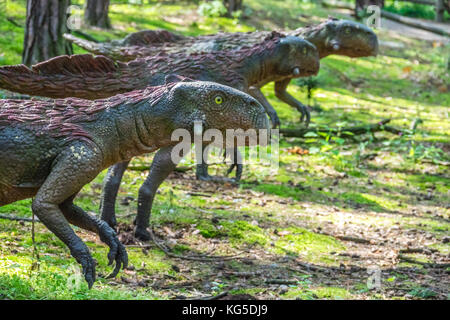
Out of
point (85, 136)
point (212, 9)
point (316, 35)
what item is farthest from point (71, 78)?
point (212, 9)

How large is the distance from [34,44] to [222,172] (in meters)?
3.28

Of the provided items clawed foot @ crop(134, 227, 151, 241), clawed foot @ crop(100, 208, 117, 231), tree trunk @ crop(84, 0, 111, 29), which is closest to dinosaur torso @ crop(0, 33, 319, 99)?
clawed foot @ crop(100, 208, 117, 231)

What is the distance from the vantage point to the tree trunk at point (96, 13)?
47.1 ft

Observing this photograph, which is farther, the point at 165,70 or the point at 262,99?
the point at 262,99

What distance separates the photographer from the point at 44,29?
961cm

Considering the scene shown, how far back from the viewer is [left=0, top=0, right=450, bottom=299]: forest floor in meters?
5.47

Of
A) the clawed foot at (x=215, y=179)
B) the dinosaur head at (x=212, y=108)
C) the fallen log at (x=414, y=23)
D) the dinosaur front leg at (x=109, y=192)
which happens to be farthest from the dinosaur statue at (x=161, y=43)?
the fallen log at (x=414, y=23)

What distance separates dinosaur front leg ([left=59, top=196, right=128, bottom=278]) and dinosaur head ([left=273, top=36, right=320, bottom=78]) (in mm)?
3784

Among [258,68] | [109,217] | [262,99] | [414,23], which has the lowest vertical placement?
[109,217]

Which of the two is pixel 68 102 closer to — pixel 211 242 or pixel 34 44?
pixel 211 242

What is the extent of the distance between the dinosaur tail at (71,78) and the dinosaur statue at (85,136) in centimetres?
94

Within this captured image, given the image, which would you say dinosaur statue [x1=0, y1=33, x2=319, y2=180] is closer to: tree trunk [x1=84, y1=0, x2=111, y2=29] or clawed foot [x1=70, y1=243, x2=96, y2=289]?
clawed foot [x1=70, y1=243, x2=96, y2=289]

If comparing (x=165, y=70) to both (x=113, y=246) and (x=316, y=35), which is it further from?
(x=316, y=35)

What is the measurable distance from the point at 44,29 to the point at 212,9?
889 centimetres
